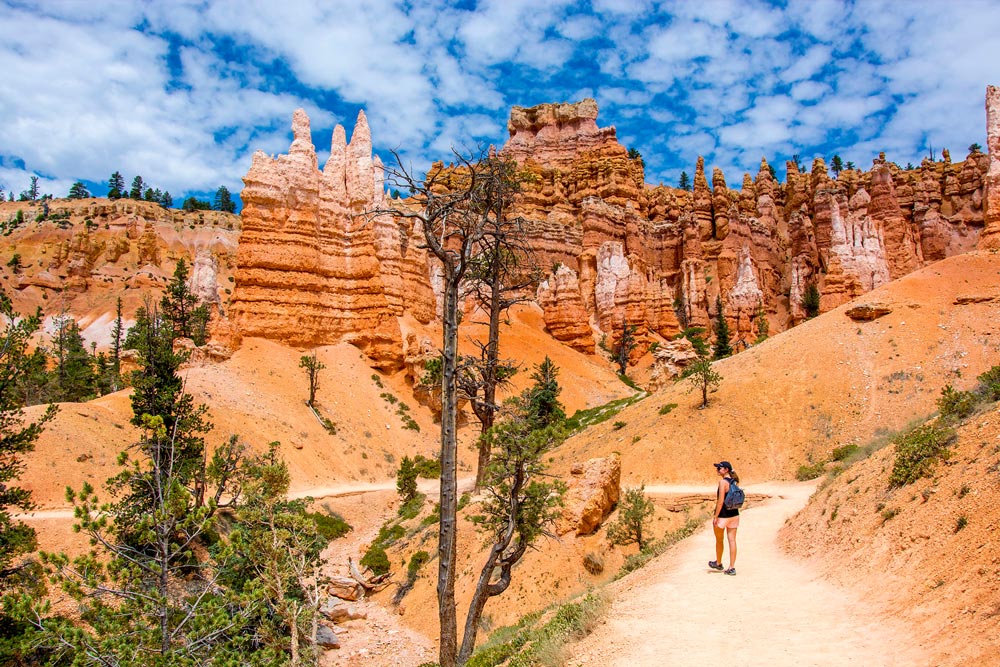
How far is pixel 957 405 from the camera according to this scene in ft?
34.6

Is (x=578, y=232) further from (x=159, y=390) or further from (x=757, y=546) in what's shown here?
(x=757, y=546)

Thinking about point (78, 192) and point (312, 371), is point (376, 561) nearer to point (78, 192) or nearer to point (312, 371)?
point (312, 371)

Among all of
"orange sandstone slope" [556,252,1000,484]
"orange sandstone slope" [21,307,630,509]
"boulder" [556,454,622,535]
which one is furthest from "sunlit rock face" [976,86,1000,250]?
"boulder" [556,454,622,535]

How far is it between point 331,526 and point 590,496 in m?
15.2

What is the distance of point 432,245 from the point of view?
9.10 m

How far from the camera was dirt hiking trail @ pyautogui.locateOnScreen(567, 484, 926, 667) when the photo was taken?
576 centimetres

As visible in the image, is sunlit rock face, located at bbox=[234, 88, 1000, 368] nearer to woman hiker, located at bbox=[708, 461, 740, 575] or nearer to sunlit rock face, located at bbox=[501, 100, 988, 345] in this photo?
sunlit rock face, located at bbox=[501, 100, 988, 345]

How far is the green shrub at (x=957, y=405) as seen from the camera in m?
10.1

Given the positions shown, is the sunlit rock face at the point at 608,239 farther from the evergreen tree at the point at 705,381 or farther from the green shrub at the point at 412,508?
the green shrub at the point at 412,508

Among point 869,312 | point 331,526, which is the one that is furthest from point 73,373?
point 869,312

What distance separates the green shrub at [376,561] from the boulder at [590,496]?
761 centimetres

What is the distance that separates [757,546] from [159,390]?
69.4 ft

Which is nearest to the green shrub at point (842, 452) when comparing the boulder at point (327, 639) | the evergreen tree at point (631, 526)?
the evergreen tree at point (631, 526)

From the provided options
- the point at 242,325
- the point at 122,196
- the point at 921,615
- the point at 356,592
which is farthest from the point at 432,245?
the point at 122,196
